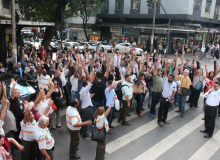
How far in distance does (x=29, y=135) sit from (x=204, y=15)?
3449cm

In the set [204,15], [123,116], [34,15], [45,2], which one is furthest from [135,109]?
[204,15]

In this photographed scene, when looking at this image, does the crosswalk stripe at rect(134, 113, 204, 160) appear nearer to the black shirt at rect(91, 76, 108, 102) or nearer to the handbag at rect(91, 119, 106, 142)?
the handbag at rect(91, 119, 106, 142)

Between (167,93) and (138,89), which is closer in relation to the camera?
(167,93)

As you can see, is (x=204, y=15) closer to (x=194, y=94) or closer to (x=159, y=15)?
(x=159, y=15)

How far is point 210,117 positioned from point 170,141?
139 cm

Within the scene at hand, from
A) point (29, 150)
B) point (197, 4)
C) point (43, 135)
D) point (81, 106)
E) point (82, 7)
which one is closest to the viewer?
point (43, 135)

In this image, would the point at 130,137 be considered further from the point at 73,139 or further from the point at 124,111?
the point at 73,139

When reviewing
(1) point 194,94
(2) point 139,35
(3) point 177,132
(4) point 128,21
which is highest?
(4) point 128,21

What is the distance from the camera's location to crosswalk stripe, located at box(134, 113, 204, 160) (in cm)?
556

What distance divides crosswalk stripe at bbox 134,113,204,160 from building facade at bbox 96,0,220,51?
73.8 feet

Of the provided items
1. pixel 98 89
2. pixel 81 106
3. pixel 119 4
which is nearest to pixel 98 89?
pixel 98 89

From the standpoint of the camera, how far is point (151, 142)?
6.21 metres

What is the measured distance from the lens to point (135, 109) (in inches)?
344

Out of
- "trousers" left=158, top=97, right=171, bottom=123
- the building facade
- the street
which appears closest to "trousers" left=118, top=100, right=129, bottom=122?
the street
